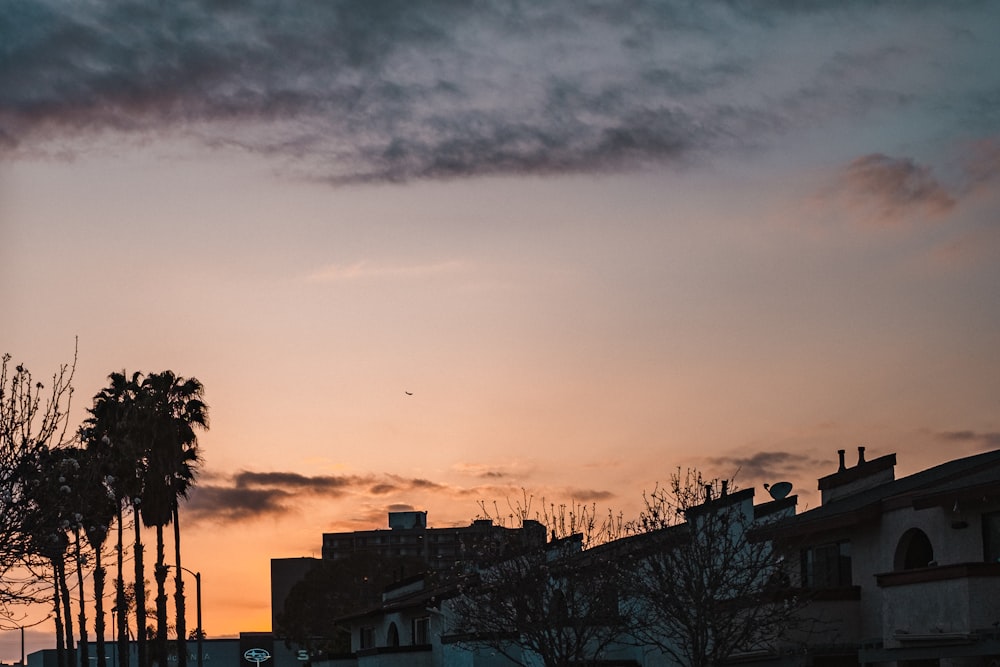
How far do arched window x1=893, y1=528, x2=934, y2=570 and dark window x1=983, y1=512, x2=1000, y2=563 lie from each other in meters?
2.39

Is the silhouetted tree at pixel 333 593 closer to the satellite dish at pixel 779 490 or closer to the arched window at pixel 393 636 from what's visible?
the arched window at pixel 393 636

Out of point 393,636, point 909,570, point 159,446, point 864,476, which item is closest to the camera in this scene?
point 909,570

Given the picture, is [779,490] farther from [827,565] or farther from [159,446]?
[159,446]

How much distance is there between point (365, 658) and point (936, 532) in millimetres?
31691

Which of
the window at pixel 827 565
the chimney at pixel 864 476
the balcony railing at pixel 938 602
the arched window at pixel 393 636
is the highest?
the chimney at pixel 864 476

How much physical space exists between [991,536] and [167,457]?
53280mm

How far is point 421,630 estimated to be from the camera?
60594 millimetres

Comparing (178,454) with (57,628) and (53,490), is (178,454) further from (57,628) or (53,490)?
(53,490)

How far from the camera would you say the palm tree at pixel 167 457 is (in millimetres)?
77188

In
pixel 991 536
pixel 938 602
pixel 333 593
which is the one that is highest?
pixel 991 536

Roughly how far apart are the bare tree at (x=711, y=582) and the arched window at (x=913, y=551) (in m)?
2.76

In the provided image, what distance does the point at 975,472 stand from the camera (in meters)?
35.4

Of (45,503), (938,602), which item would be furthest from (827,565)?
(45,503)

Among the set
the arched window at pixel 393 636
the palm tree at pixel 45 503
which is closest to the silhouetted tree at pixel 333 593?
the arched window at pixel 393 636
